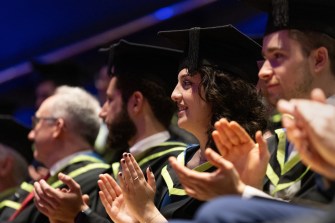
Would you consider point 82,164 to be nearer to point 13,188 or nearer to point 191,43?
point 13,188

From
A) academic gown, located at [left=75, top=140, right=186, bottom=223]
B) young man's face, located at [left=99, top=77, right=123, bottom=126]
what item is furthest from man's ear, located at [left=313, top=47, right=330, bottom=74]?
young man's face, located at [left=99, top=77, right=123, bottom=126]

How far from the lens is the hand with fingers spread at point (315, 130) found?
102 inches

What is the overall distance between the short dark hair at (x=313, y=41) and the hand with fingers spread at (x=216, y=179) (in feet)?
2.40

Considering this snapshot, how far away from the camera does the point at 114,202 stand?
3832 millimetres

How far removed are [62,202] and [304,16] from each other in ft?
4.93

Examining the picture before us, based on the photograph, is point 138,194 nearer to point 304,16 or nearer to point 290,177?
point 290,177

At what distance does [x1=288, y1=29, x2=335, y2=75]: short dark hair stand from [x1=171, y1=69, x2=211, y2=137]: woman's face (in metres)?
0.63

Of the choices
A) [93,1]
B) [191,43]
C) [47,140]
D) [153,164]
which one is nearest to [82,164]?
[47,140]

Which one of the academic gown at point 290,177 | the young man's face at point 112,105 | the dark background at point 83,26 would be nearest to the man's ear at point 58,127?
the young man's face at point 112,105

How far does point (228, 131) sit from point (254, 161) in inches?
5.7

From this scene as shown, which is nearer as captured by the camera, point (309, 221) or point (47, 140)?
point (309, 221)

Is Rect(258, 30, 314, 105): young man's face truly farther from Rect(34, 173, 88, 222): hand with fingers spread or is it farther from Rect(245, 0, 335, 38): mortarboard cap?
Rect(34, 173, 88, 222): hand with fingers spread

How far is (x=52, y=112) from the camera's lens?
5.38m

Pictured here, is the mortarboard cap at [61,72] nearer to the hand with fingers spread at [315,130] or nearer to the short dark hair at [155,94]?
the short dark hair at [155,94]
